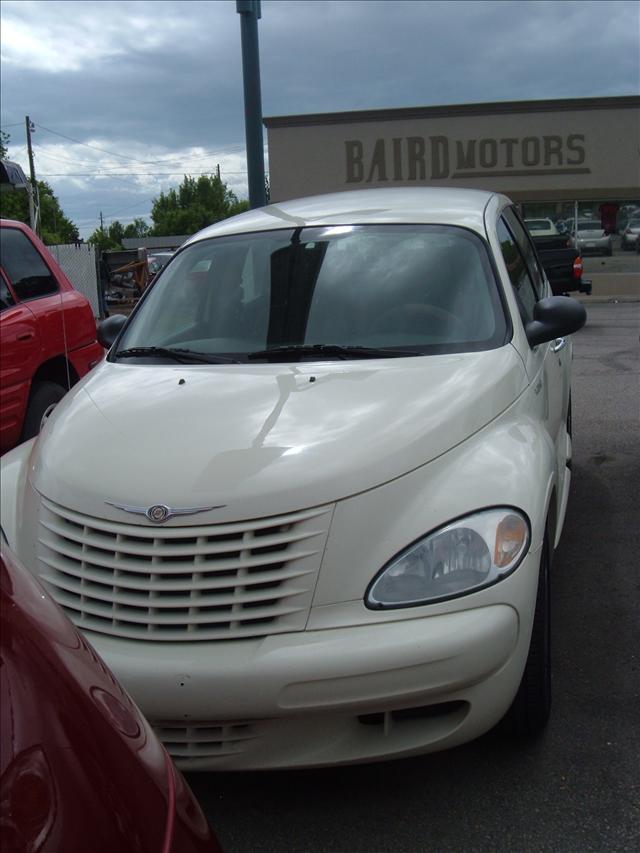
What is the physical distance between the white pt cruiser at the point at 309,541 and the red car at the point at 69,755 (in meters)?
1.10

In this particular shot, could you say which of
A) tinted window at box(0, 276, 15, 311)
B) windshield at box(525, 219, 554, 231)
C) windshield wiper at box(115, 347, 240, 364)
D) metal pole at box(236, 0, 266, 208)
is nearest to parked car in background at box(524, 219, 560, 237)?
windshield at box(525, 219, 554, 231)

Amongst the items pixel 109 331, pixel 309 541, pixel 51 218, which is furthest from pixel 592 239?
pixel 51 218

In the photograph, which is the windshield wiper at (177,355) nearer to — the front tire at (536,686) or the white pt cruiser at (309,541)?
the white pt cruiser at (309,541)

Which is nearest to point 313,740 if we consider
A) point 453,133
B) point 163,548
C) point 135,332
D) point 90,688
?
point 163,548

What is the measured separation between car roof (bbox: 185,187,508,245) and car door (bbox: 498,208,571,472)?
8.7 inches

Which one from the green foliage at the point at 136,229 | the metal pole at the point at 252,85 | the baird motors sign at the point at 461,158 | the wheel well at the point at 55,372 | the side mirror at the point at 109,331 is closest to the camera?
the side mirror at the point at 109,331

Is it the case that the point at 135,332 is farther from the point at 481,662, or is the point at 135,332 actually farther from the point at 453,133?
the point at 453,133

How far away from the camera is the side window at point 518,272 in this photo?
4.11 metres

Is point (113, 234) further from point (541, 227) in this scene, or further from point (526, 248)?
point (526, 248)

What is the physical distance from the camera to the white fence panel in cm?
1961

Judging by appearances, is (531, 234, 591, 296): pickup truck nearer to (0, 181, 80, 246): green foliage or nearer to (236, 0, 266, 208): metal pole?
(236, 0, 266, 208): metal pole

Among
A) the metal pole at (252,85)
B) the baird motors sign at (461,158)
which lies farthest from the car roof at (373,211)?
the baird motors sign at (461,158)

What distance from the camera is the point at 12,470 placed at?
3396 millimetres

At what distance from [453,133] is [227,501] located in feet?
87.1
